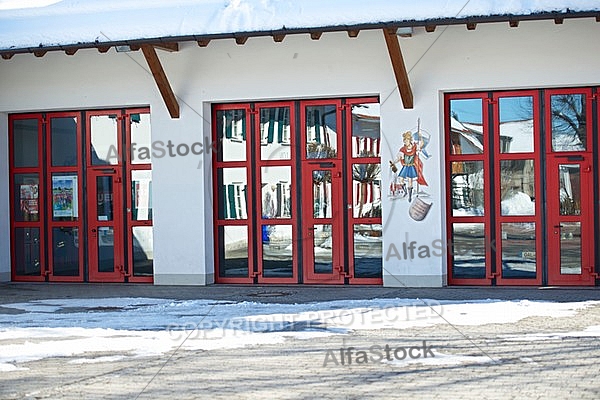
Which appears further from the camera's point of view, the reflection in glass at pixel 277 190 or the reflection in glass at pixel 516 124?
the reflection in glass at pixel 277 190

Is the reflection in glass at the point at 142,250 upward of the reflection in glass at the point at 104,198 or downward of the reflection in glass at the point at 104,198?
downward

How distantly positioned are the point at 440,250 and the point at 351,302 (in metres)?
2.44

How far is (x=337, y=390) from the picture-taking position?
8.27 m

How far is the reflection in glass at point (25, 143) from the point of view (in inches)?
714

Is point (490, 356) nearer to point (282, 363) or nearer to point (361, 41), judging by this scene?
point (282, 363)

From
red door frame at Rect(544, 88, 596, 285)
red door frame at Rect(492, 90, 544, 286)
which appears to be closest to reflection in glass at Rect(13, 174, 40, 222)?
red door frame at Rect(492, 90, 544, 286)

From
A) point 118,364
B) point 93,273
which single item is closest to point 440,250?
point 93,273

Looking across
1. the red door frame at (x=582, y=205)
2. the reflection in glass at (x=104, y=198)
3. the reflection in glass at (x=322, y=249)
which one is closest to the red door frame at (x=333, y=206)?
the reflection in glass at (x=322, y=249)

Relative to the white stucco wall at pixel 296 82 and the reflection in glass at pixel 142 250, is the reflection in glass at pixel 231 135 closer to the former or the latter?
the white stucco wall at pixel 296 82

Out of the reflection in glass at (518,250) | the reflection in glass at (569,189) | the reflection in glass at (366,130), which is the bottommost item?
the reflection in glass at (518,250)

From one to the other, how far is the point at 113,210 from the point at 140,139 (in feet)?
4.36

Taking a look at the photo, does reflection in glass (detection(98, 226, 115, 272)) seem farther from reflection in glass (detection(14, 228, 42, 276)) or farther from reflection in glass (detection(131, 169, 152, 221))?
reflection in glass (detection(14, 228, 42, 276))

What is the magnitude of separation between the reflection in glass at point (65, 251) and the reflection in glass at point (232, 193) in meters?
2.81

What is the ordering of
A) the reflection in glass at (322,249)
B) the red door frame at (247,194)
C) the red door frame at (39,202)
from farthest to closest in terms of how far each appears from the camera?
the red door frame at (39,202) < the red door frame at (247,194) < the reflection in glass at (322,249)
